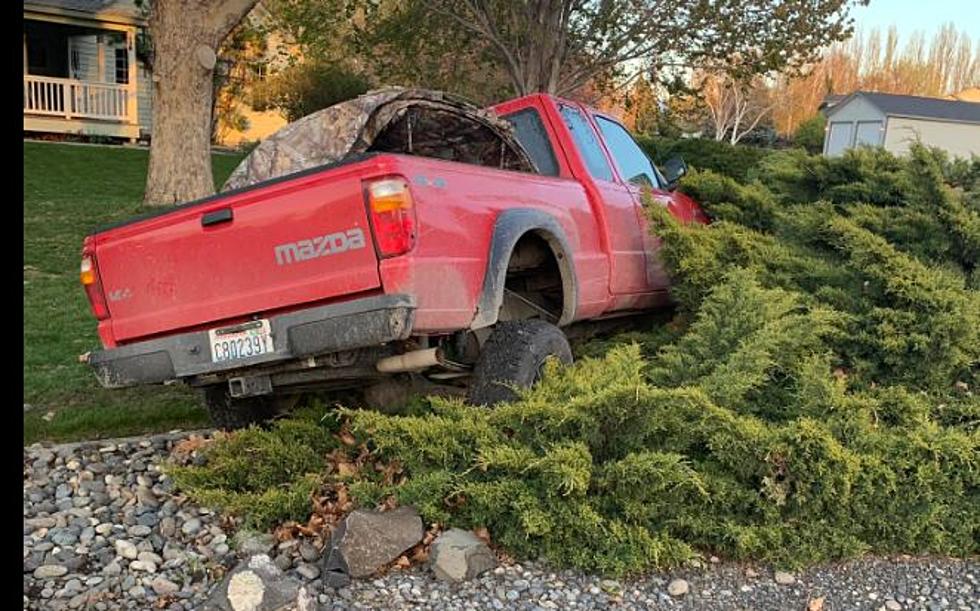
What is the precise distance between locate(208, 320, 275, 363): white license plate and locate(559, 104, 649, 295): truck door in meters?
2.39

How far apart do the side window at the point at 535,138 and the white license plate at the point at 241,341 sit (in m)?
2.48

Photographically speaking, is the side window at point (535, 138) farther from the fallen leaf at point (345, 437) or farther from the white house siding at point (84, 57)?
the white house siding at point (84, 57)

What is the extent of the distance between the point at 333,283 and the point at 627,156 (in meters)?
3.35

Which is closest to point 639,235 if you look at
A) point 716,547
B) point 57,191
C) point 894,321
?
point 894,321

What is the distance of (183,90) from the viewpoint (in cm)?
1164

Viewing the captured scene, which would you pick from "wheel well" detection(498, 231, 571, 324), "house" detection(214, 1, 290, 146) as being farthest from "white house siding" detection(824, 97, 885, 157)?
"wheel well" detection(498, 231, 571, 324)

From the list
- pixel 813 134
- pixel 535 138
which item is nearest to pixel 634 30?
pixel 535 138

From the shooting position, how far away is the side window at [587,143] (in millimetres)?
5746

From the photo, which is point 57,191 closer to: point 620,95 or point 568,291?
point 568,291

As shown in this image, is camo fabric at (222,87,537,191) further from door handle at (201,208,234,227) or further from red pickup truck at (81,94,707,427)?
door handle at (201,208,234,227)

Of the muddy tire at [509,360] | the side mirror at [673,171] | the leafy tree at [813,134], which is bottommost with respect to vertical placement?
the muddy tire at [509,360]

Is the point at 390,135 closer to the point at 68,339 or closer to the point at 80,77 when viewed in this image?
the point at 68,339

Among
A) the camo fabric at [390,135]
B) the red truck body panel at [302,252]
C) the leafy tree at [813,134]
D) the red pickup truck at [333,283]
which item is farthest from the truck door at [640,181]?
the leafy tree at [813,134]

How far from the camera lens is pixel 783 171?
21.4 feet
